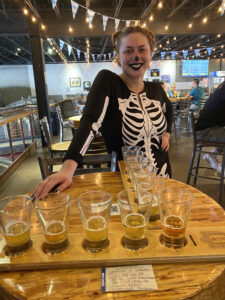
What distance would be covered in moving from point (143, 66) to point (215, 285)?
1.36m

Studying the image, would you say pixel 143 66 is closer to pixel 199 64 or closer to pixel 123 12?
pixel 123 12

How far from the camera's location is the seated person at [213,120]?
260 centimetres

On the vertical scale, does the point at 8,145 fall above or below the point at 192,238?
below

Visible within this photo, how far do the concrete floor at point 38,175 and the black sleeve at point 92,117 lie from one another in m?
2.18

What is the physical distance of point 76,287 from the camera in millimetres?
570

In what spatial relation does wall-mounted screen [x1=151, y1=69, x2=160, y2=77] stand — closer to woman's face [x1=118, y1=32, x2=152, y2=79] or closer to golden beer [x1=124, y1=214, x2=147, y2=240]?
woman's face [x1=118, y1=32, x2=152, y2=79]

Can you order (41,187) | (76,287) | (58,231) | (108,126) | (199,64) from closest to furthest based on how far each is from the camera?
→ (76,287)
(58,231)
(41,187)
(108,126)
(199,64)

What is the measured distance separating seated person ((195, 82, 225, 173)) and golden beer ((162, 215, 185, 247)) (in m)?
2.19

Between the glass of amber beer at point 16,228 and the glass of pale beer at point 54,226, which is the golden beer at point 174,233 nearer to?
the glass of pale beer at point 54,226

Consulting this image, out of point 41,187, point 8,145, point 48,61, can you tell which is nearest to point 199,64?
point 48,61

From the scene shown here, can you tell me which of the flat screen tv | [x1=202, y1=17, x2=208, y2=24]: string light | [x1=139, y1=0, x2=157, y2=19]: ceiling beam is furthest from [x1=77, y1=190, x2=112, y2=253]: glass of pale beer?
the flat screen tv

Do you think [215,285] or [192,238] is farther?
[192,238]

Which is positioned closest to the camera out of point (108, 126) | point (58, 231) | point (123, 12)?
point (58, 231)

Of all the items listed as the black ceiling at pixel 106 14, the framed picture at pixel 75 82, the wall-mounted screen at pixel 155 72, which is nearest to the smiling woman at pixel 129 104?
the black ceiling at pixel 106 14
